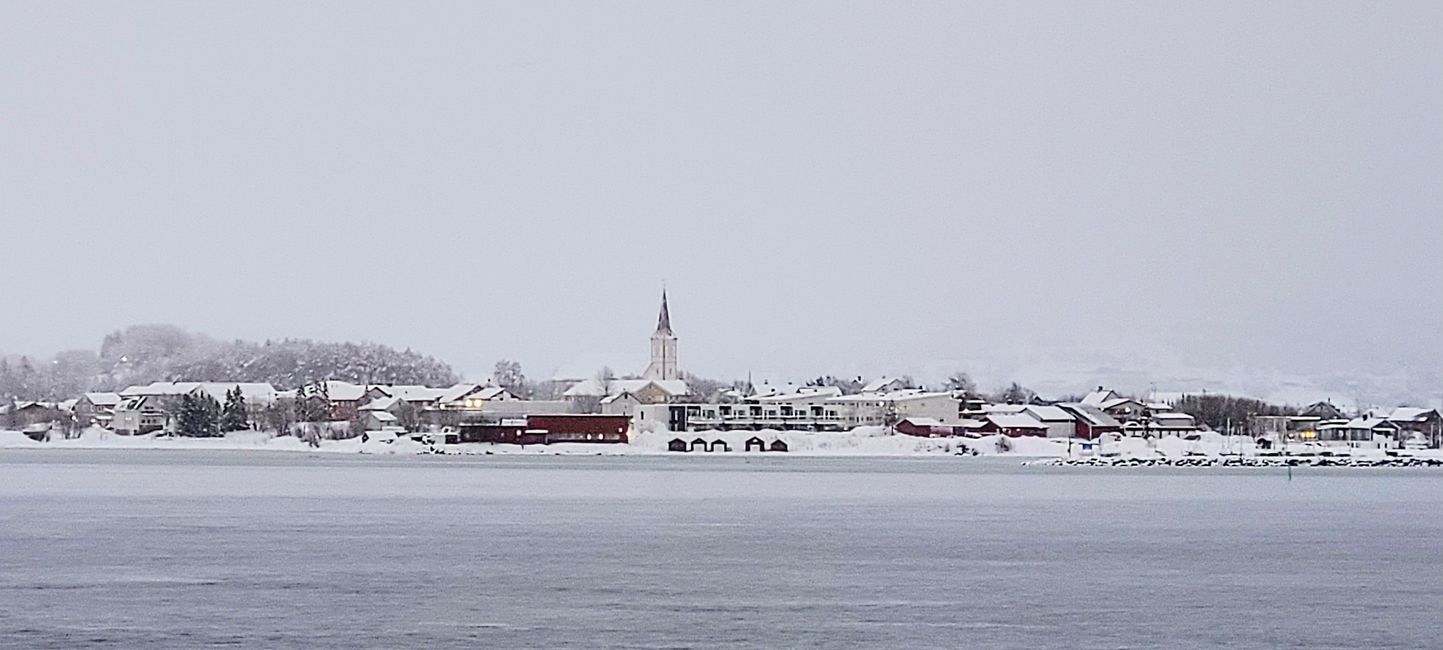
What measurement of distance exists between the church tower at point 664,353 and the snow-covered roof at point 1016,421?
5085cm

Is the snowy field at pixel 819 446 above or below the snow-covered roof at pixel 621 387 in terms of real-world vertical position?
below

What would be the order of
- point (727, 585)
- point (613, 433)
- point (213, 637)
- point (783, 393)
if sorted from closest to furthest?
1. point (213, 637)
2. point (727, 585)
3. point (613, 433)
4. point (783, 393)

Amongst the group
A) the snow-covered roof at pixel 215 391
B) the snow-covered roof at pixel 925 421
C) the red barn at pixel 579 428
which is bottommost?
the red barn at pixel 579 428

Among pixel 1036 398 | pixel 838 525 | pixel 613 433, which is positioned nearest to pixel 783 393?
pixel 613 433

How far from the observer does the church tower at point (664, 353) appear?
536 ft

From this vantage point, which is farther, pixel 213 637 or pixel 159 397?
pixel 159 397

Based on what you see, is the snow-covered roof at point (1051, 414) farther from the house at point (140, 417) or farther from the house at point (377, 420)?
the house at point (140, 417)

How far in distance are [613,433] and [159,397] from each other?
37.4 metres

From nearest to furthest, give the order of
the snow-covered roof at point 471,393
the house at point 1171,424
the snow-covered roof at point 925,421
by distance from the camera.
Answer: the snow-covered roof at point 925,421 → the house at point 1171,424 → the snow-covered roof at point 471,393

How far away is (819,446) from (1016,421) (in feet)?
41.3

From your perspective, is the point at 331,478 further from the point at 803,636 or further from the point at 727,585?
the point at 803,636

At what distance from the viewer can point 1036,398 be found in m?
158

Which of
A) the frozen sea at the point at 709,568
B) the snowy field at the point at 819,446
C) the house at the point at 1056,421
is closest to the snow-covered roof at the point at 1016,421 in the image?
the house at the point at 1056,421

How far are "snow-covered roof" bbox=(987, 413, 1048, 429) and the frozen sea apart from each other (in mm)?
57493
